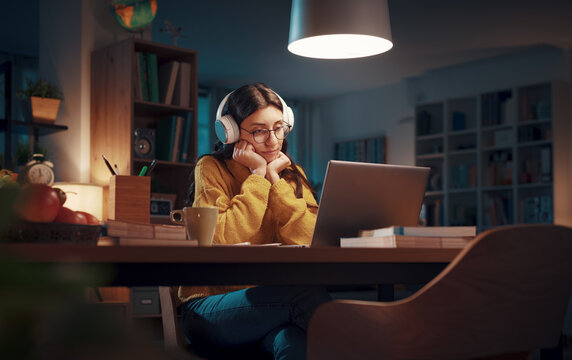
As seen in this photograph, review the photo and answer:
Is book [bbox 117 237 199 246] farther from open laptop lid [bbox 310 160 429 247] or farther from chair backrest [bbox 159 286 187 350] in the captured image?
chair backrest [bbox 159 286 187 350]

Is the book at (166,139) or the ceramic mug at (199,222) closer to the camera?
the ceramic mug at (199,222)

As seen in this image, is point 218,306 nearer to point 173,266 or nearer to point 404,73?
point 173,266

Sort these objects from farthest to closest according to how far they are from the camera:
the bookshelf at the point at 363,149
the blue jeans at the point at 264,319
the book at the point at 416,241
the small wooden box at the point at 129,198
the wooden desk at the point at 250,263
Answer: the bookshelf at the point at 363,149 → the small wooden box at the point at 129,198 → the blue jeans at the point at 264,319 → the book at the point at 416,241 → the wooden desk at the point at 250,263

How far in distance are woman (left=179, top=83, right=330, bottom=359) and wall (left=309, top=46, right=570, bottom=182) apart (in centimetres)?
543

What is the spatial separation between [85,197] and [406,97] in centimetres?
539

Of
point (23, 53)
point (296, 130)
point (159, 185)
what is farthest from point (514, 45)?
point (23, 53)

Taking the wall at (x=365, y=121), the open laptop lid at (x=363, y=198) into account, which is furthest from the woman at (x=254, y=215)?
the wall at (x=365, y=121)

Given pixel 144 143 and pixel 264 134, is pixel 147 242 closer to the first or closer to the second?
pixel 264 134

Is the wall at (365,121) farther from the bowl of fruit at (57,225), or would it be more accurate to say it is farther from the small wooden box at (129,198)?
the bowl of fruit at (57,225)

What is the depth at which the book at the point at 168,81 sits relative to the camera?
13.5 ft

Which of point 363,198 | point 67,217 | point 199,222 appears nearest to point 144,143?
point 363,198

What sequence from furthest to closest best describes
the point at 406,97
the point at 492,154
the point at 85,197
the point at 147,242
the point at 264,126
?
the point at 406,97, the point at 492,154, the point at 85,197, the point at 264,126, the point at 147,242

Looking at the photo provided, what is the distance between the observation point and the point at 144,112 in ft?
13.7

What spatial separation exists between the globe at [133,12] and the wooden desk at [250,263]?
337 cm
